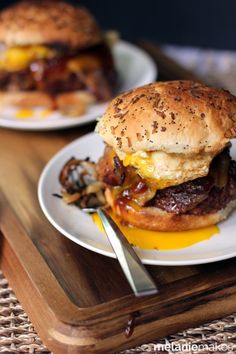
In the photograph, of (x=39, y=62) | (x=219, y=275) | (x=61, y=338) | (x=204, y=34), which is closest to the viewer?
(x=61, y=338)

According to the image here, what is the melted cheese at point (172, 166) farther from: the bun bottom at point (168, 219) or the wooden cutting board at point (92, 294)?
the wooden cutting board at point (92, 294)

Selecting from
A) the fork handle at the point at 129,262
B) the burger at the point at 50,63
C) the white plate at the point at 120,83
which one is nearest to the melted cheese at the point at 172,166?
the fork handle at the point at 129,262

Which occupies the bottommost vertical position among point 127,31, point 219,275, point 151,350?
point 127,31

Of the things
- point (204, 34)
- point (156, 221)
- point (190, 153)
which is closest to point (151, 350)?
point (156, 221)

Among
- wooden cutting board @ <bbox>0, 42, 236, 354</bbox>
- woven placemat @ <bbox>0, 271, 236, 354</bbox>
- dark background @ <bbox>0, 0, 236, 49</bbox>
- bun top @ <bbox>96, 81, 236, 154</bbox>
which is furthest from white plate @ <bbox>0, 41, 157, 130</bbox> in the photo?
dark background @ <bbox>0, 0, 236, 49</bbox>

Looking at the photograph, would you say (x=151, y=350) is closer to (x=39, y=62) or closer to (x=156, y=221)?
(x=156, y=221)

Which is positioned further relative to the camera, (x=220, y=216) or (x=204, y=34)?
(x=204, y=34)
